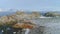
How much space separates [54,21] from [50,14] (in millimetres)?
75

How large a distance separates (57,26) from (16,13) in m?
0.40

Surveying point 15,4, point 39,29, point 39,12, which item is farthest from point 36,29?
point 15,4

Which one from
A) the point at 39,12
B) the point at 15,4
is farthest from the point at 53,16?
the point at 15,4

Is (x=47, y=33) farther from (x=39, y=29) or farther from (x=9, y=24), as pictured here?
(x=9, y=24)

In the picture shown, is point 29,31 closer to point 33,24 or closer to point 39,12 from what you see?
point 33,24

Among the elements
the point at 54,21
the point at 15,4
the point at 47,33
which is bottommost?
the point at 47,33

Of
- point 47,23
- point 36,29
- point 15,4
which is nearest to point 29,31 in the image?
point 36,29

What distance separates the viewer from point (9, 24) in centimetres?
103

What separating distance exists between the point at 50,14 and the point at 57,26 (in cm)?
13

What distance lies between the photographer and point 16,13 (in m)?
1.04

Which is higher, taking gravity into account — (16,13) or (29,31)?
(16,13)

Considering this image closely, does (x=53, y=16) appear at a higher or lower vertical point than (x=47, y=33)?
higher

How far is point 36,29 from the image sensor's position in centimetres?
102

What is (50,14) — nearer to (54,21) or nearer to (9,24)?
(54,21)
